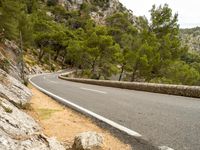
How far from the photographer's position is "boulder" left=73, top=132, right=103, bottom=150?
14.9 ft

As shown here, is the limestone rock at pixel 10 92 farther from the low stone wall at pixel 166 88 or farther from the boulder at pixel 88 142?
the low stone wall at pixel 166 88

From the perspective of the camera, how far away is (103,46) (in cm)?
4672

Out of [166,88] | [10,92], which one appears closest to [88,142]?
[10,92]

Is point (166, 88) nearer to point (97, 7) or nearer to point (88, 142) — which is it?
point (88, 142)

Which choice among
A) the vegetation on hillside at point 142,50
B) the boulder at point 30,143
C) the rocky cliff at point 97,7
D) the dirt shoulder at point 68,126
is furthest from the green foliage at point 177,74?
the rocky cliff at point 97,7

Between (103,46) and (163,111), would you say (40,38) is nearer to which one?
(103,46)

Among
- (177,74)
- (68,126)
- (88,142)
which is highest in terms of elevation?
(88,142)

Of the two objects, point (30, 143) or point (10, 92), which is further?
point (10, 92)

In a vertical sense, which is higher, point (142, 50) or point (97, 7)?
point (97, 7)

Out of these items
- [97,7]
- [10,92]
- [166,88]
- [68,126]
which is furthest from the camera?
[97,7]

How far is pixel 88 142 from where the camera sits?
182 inches

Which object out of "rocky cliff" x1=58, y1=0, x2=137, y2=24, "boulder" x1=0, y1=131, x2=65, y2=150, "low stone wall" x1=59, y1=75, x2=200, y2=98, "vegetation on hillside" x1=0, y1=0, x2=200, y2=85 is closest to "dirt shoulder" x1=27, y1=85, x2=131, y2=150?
"boulder" x1=0, y1=131, x2=65, y2=150

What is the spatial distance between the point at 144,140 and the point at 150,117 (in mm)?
1699

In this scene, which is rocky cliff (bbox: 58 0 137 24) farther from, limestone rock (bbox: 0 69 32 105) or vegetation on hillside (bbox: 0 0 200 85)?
limestone rock (bbox: 0 69 32 105)
